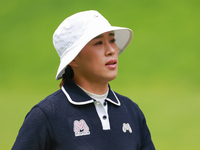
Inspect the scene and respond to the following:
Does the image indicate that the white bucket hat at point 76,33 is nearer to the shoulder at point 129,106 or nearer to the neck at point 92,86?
the neck at point 92,86

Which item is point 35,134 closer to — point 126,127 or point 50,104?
point 50,104

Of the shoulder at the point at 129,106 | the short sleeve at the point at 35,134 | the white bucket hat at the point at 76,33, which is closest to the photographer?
the short sleeve at the point at 35,134

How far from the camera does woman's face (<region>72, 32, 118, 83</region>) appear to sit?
154cm

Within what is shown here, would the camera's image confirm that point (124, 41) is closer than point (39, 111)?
No

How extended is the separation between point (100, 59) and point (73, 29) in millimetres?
186

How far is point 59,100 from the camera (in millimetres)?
1529

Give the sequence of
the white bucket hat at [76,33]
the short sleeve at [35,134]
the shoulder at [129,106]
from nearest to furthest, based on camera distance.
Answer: the short sleeve at [35,134]
the white bucket hat at [76,33]
the shoulder at [129,106]

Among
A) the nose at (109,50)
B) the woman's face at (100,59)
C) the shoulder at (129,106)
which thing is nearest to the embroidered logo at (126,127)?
Result: the shoulder at (129,106)

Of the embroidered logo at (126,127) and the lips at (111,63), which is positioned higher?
the lips at (111,63)

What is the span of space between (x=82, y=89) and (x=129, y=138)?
1.02 ft

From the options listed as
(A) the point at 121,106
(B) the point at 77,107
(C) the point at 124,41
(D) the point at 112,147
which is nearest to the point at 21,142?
(B) the point at 77,107

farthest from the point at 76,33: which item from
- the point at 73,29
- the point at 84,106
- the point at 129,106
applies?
the point at 129,106

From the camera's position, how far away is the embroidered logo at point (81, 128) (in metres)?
1.47

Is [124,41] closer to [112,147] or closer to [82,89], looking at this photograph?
[82,89]
